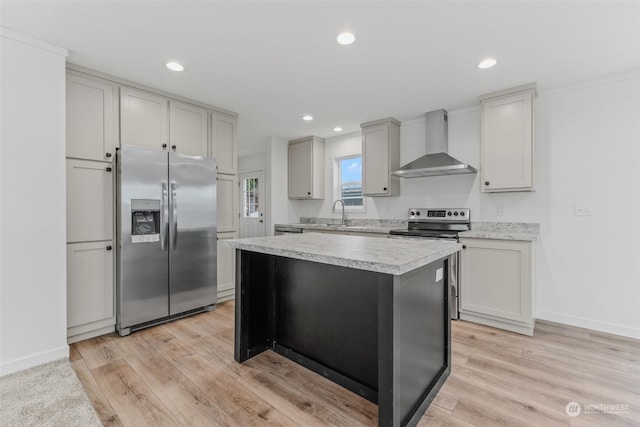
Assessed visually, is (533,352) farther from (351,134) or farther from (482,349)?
(351,134)

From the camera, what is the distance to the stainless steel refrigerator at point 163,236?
268 centimetres

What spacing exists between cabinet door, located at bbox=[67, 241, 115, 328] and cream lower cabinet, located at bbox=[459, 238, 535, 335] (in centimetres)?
346

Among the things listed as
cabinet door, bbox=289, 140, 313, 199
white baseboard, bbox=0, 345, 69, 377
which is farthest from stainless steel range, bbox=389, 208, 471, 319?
white baseboard, bbox=0, 345, 69, 377

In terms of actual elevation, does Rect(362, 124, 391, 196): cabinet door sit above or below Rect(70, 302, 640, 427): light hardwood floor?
above

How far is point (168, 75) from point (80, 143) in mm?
978

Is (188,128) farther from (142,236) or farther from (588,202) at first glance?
(588,202)

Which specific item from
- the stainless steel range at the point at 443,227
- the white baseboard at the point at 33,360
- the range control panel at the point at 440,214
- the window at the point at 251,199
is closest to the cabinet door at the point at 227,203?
the white baseboard at the point at 33,360

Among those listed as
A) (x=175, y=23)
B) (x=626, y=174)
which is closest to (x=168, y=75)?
(x=175, y=23)

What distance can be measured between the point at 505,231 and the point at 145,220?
380cm

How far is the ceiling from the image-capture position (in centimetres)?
187

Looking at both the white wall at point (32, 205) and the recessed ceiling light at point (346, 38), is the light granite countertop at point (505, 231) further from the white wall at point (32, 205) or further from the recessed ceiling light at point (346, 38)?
the white wall at point (32, 205)

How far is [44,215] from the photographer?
7.15ft

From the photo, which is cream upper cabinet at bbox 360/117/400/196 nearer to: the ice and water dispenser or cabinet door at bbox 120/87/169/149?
cabinet door at bbox 120/87/169/149

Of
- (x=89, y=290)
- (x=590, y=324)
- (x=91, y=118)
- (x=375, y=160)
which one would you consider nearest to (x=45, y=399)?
(x=89, y=290)
